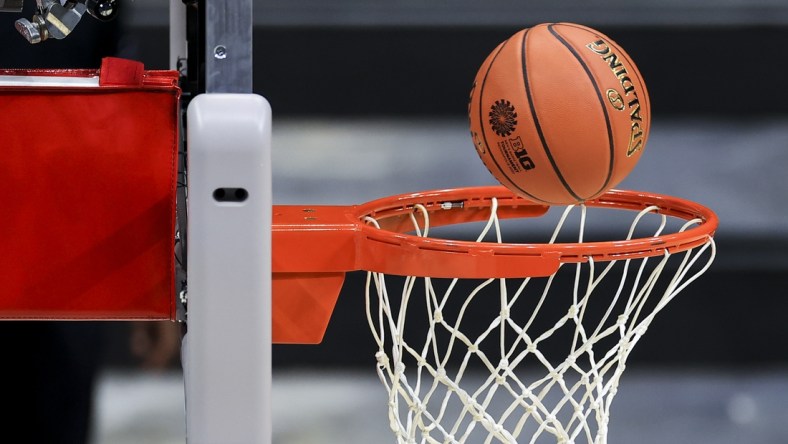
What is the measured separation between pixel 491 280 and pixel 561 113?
0.27 m

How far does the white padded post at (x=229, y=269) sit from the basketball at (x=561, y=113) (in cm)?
40

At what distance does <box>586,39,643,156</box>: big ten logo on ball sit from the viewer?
117 cm

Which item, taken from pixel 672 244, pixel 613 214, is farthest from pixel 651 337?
pixel 672 244

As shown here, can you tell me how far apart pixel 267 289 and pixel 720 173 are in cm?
139

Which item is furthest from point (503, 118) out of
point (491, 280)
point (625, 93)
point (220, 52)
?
point (220, 52)

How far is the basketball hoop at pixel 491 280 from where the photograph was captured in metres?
1.15

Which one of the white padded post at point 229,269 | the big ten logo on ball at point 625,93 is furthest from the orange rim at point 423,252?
the white padded post at point 229,269

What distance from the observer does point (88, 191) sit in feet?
3.16

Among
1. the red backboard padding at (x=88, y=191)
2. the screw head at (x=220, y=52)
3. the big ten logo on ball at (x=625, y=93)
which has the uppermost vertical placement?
A: the screw head at (x=220, y=52)

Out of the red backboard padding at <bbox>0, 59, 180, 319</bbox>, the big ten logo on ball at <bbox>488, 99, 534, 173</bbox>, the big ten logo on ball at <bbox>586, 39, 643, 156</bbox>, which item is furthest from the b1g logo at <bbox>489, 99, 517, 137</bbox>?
the red backboard padding at <bbox>0, 59, 180, 319</bbox>

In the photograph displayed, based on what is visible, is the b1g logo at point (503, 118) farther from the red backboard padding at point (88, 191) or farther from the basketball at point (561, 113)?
the red backboard padding at point (88, 191)

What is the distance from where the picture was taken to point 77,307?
978 mm

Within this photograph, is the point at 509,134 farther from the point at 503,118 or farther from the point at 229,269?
the point at 229,269

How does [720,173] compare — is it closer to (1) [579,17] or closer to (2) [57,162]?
(1) [579,17]
